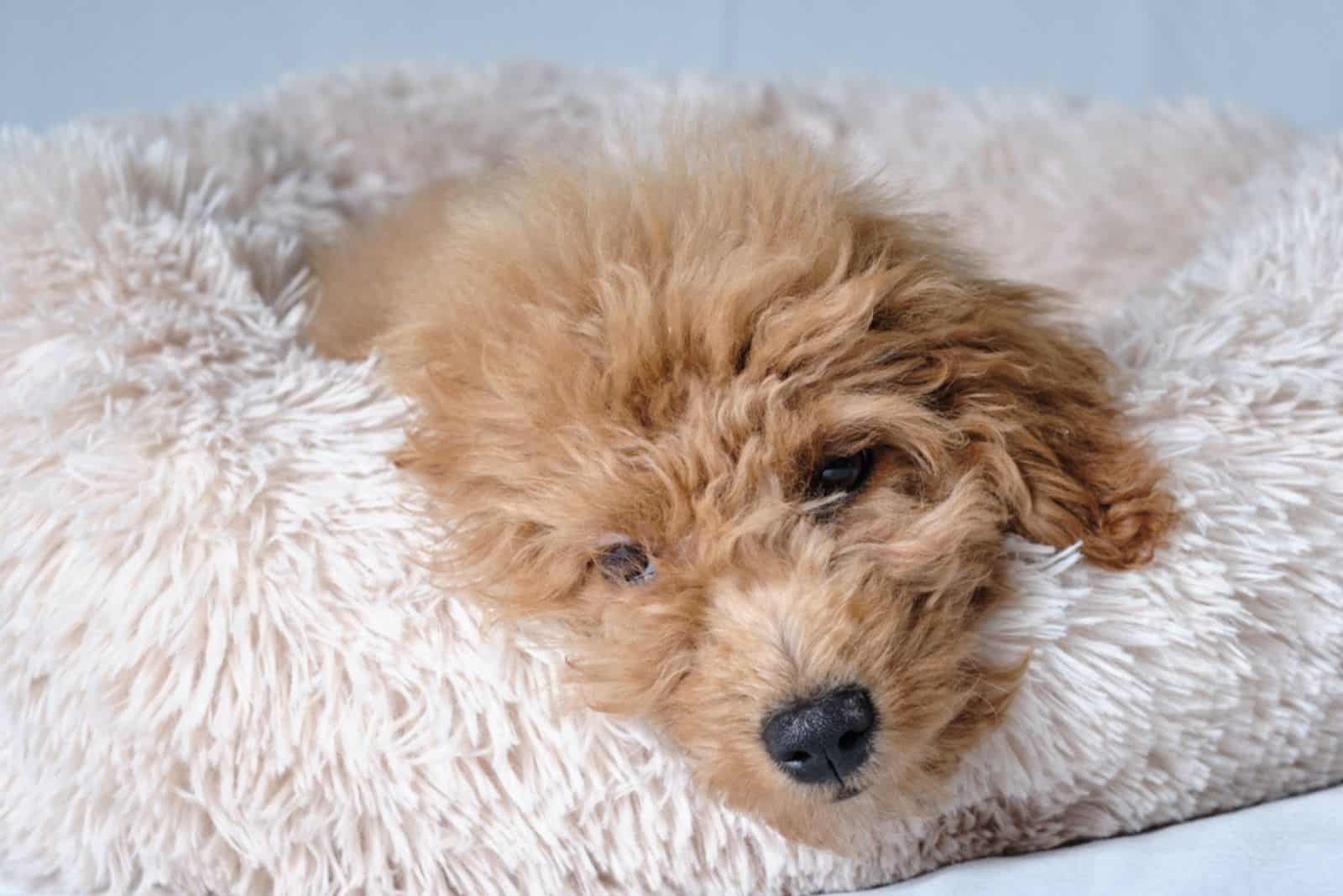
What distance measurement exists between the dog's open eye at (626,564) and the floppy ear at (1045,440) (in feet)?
1.04

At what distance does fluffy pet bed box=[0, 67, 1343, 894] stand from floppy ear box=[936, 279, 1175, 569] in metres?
0.03

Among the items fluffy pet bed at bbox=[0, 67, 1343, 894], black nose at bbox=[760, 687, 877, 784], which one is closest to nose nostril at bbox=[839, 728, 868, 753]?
black nose at bbox=[760, 687, 877, 784]

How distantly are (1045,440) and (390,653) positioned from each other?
667mm

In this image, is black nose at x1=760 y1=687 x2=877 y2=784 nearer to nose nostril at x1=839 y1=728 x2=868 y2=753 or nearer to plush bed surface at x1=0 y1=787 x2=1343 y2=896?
nose nostril at x1=839 y1=728 x2=868 y2=753

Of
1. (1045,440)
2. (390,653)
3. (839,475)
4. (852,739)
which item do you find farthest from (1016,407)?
(390,653)

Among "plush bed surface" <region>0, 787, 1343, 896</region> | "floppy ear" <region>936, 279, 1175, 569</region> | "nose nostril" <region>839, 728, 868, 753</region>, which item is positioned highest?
"floppy ear" <region>936, 279, 1175, 569</region>

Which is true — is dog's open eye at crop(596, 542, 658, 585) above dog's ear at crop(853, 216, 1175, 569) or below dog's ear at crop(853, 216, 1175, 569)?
below

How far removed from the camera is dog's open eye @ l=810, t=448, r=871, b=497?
4.12 ft

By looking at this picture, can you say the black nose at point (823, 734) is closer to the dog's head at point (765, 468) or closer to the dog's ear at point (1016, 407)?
the dog's head at point (765, 468)

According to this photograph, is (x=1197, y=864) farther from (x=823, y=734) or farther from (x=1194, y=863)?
(x=823, y=734)

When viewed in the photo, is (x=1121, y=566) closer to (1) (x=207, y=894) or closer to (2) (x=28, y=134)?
(1) (x=207, y=894)

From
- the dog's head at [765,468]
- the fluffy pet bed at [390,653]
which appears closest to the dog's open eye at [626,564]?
the dog's head at [765,468]

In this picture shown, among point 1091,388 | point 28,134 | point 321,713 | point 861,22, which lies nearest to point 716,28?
point 861,22

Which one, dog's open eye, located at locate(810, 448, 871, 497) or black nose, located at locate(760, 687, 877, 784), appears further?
dog's open eye, located at locate(810, 448, 871, 497)
